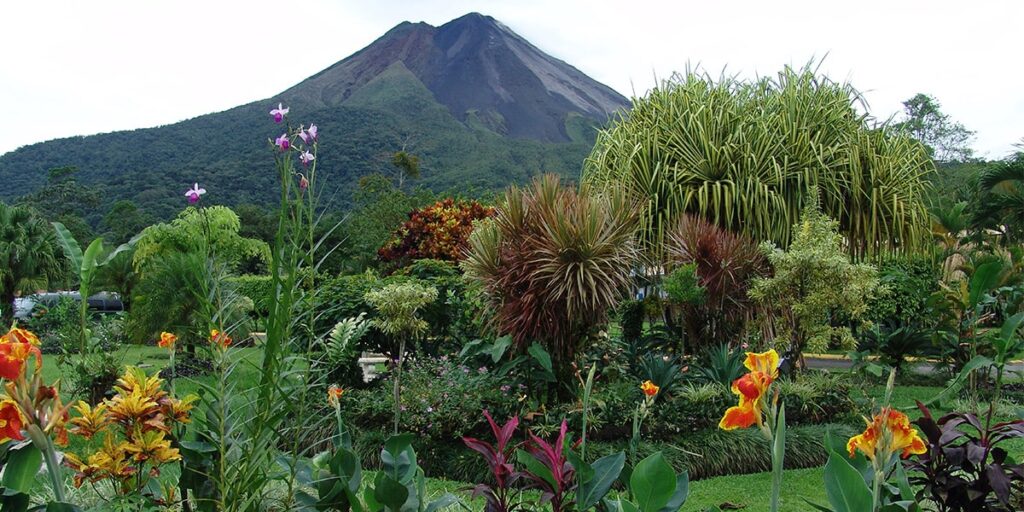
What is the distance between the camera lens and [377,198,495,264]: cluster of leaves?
1153 cm

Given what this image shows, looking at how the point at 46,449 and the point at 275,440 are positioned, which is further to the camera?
the point at 275,440

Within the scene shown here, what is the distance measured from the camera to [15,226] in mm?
19594

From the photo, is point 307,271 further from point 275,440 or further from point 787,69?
point 787,69

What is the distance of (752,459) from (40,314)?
51.3 feet

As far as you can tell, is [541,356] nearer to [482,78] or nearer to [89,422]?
[89,422]

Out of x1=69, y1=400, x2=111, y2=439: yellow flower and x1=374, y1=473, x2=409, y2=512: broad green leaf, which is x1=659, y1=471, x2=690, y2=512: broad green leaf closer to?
x1=374, y1=473, x2=409, y2=512: broad green leaf

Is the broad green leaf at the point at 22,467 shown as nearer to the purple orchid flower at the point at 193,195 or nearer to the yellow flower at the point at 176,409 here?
the yellow flower at the point at 176,409

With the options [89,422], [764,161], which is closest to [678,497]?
[89,422]

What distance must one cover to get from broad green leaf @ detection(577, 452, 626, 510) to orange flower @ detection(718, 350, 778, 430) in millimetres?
359

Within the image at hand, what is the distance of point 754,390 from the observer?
1611 millimetres

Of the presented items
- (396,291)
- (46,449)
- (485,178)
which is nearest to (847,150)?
(396,291)

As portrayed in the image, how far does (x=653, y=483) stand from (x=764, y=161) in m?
7.31

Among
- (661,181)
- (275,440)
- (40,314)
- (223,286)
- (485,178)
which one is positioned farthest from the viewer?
(485,178)

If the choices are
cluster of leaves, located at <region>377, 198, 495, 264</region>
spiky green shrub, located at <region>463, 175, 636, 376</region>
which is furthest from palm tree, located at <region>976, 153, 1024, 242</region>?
Result: spiky green shrub, located at <region>463, 175, 636, 376</region>
